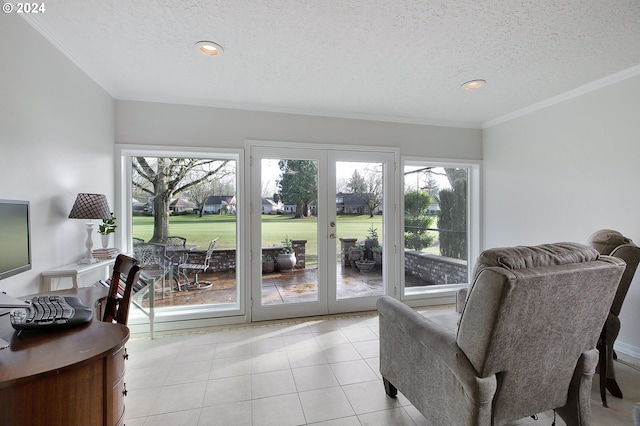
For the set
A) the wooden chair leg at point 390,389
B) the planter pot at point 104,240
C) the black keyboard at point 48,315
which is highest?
the planter pot at point 104,240

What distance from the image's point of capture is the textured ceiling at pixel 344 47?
1.77 m

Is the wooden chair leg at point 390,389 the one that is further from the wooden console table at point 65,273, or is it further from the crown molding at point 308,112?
the crown molding at point 308,112

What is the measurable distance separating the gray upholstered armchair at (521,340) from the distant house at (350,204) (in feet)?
7.02

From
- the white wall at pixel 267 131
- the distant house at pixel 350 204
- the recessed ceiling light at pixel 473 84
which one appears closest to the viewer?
the recessed ceiling light at pixel 473 84

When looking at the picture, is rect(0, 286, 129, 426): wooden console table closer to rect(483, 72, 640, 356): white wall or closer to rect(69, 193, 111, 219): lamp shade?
rect(69, 193, 111, 219): lamp shade

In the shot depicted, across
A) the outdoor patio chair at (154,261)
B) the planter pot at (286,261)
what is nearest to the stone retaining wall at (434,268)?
the planter pot at (286,261)

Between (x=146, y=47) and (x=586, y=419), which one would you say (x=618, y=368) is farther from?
(x=146, y=47)

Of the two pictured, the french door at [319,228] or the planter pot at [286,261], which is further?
the planter pot at [286,261]

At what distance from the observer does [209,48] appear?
2166 millimetres

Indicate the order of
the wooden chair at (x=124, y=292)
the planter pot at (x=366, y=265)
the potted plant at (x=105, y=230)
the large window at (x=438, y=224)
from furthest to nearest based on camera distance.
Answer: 1. the large window at (x=438, y=224)
2. the planter pot at (x=366, y=265)
3. the potted plant at (x=105, y=230)
4. the wooden chair at (x=124, y=292)

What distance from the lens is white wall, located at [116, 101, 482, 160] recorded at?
120 inches

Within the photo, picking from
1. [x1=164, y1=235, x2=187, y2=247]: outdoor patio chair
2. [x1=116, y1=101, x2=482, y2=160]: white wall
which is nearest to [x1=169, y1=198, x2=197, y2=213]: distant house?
[x1=164, y1=235, x2=187, y2=247]: outdoor patio chair

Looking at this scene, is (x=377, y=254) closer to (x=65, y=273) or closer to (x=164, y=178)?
(x=164, y=178)

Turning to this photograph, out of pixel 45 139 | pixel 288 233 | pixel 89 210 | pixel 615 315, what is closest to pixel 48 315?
pixel 89 210
